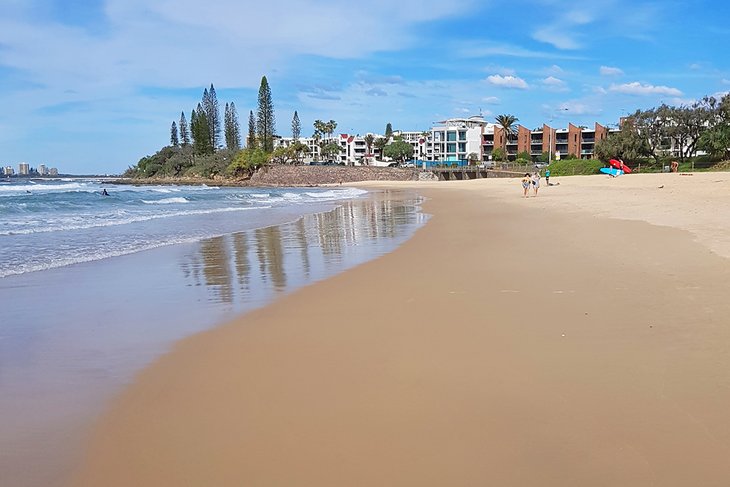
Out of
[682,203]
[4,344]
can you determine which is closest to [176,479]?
[4,344]

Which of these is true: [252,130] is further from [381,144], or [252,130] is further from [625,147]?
[625,147]

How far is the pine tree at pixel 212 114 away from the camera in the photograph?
11294 centimetres

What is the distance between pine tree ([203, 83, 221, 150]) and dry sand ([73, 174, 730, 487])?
4514 inches

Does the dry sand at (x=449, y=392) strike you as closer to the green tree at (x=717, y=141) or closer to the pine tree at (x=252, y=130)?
the green tree at (x=717, y=141)

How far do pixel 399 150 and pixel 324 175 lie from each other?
40.5 metres

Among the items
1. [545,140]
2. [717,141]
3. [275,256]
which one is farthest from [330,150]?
[275,256]

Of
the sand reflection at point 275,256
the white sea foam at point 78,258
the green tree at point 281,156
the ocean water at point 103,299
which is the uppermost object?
the green tree at point 281,156

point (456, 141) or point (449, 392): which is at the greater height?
point (456, 141)

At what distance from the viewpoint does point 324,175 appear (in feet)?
325

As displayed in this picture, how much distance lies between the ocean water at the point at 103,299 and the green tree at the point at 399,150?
4716 inches

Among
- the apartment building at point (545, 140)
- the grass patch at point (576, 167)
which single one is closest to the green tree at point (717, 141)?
the grass patch at point (576, 167)

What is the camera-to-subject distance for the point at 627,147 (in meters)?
61.8

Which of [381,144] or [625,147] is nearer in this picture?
[625,147]

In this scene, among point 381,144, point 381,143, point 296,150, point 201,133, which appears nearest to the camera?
→ point 201,133
